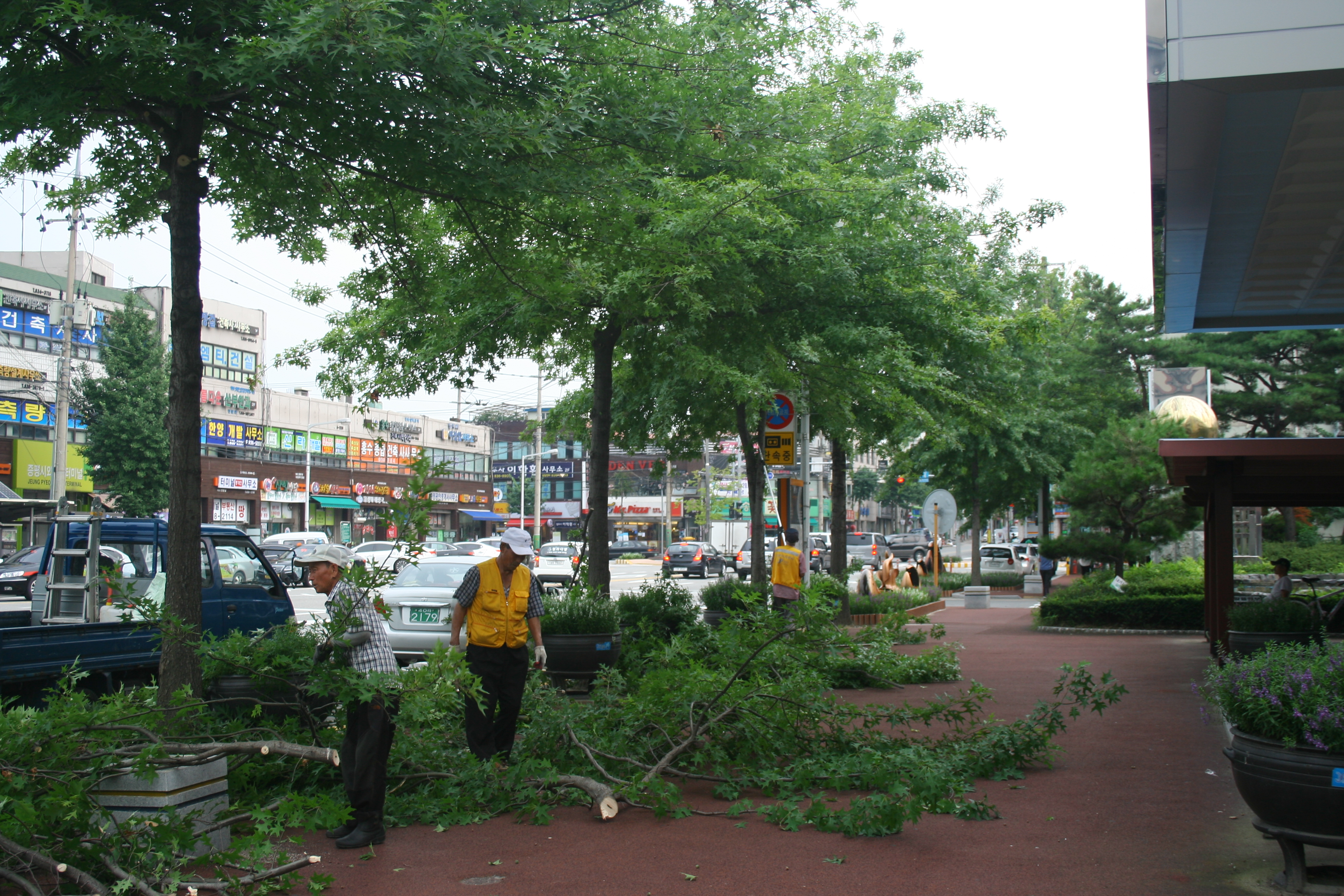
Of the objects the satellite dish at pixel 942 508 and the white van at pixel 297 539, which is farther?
the white van at pixel 297 539

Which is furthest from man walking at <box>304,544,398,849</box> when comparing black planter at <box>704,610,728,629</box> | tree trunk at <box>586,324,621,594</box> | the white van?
the white van

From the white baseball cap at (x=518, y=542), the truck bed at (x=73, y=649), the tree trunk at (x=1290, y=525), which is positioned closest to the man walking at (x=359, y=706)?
the white baseball cap at (x=518, y=542)

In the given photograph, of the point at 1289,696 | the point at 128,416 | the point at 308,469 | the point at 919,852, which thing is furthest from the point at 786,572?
the point at 308,469

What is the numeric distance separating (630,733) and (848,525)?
4143 inches

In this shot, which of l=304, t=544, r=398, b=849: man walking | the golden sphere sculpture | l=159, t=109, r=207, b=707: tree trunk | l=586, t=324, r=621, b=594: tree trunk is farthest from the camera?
the golden sphere sculpture

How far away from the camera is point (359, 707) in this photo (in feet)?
19.7

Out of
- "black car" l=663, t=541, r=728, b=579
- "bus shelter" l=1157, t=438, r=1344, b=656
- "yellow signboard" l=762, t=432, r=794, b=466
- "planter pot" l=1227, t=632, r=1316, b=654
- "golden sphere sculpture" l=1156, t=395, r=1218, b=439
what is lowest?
"black car" l=663, t=541, r=728, b=579

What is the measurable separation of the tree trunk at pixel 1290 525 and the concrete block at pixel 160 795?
1497 inches

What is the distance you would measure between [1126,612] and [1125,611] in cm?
2

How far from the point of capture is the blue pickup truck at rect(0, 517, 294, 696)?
8117mm

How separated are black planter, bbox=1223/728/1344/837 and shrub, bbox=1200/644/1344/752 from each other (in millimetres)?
61

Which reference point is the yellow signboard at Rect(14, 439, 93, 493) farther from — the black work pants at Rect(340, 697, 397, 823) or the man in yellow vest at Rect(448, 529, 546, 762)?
the black work pants at Rect(340, 697, 397, 823)

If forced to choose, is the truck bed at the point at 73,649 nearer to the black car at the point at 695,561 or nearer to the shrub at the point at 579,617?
the shrub at the point at 579,617

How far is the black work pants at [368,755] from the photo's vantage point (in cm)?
586
